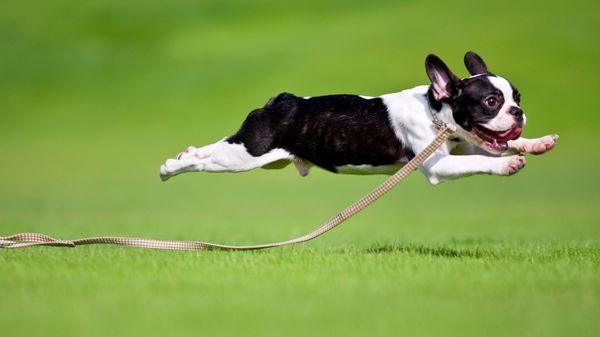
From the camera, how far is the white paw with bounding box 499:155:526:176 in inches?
264

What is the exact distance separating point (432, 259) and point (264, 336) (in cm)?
288

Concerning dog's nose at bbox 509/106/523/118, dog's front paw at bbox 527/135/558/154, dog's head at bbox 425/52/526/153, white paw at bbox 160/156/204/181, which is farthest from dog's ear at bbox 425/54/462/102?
white paw at bbox 160/156/204/181

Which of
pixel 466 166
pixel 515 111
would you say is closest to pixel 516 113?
pixel 515 111

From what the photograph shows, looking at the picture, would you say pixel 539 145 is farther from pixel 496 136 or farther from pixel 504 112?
pixel 504 112

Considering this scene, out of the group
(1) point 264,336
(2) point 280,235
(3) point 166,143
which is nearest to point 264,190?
(3) point 166,143

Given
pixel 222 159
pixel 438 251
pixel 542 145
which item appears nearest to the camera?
pixel 542 145

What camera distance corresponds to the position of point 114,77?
36.5 meters

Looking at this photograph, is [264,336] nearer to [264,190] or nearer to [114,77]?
[264,190]

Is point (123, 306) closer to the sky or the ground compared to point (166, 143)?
closer to the ground

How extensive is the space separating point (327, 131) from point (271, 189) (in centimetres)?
1707

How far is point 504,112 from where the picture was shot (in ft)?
23.2

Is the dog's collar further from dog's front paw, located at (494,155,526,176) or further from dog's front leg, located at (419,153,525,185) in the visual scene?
dog's front paw, located at (494,155,526,176)

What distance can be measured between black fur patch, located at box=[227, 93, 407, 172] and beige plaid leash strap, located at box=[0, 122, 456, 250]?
37 centimetres

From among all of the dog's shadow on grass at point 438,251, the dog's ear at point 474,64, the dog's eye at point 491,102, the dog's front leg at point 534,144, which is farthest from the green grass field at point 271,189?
the dog's ear at point 474,64
